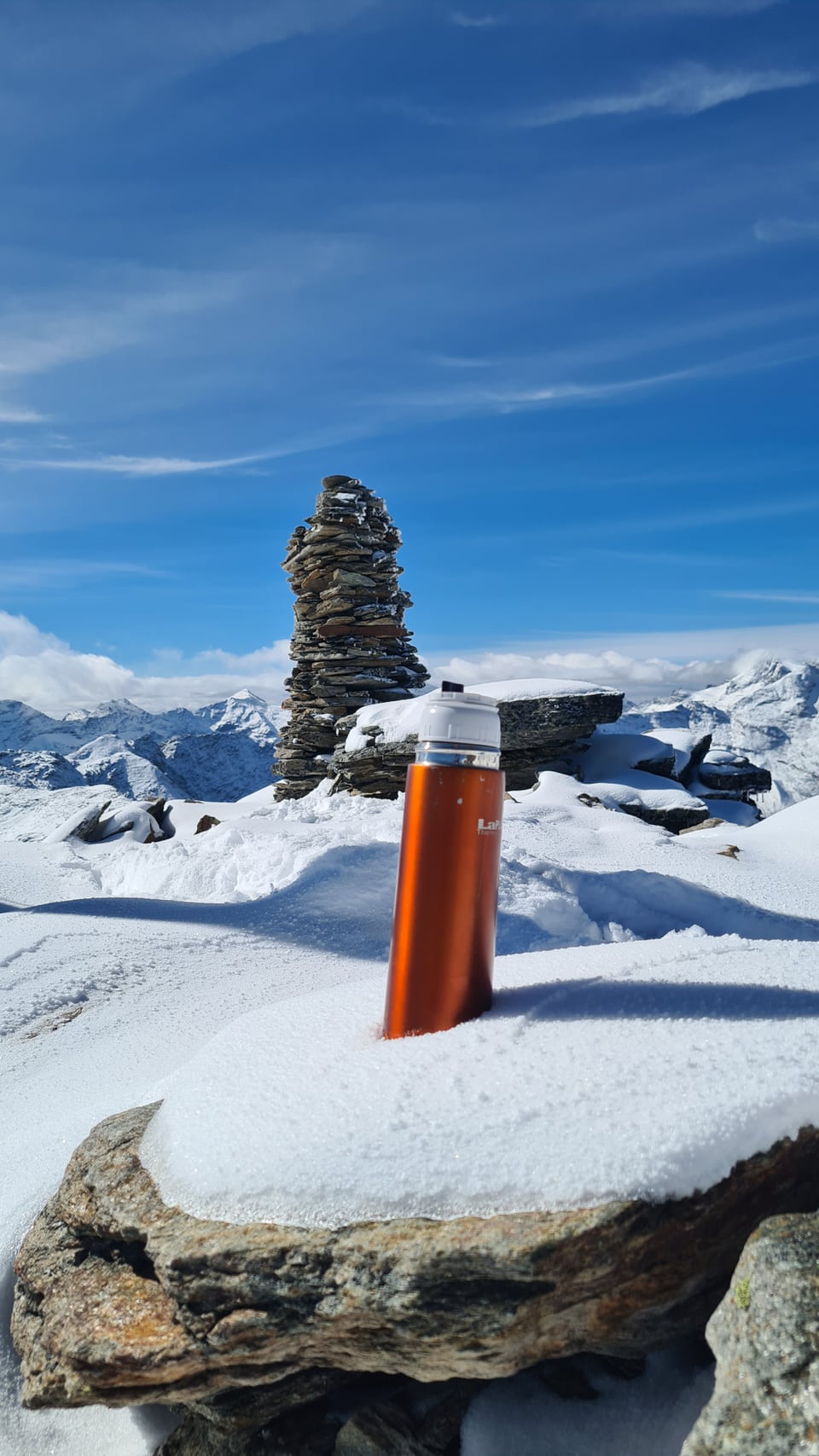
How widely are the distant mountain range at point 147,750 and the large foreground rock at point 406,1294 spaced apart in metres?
9.38

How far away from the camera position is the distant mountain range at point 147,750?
29.8 m

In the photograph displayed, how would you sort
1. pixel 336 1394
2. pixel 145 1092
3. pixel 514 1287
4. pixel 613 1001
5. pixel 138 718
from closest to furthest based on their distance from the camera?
pixel 514 1287 < pixel 336 1394 < pixel 613 1001 < pixel 145 1092 < pixel 138 718

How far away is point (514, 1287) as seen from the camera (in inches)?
48.6

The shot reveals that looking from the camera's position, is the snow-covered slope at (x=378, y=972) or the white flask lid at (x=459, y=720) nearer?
the snow-covered slope at (x=378, y=972)

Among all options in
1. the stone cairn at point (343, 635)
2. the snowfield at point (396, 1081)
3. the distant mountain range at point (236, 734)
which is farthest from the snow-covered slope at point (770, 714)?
the snowfield at point (396, 1081)

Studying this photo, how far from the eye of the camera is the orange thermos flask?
5.70 feet

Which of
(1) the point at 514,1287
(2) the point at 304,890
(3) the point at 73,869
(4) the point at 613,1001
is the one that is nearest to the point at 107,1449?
(1) the point at 514,1287

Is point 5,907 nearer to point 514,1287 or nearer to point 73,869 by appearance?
point 73,869

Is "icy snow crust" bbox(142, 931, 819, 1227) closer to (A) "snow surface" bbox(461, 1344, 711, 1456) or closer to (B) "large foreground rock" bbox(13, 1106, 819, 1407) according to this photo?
(B) "large foreground rock" bbox(13, 1106, 819, 1407)

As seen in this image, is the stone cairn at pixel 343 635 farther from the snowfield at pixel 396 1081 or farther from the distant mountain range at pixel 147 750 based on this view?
the snowfield at pixel 396 1081

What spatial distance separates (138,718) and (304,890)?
421 ft

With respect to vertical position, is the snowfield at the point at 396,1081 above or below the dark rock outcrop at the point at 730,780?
below

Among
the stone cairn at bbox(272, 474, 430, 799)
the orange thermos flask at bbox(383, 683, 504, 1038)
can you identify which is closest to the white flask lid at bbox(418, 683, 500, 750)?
the orange thermos flask at bbox(383, 683, 504, 1038)

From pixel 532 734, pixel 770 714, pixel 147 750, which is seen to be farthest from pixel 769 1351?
pixel 770 714
